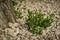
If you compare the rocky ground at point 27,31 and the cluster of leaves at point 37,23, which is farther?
the cluster of leaves at point 37,23

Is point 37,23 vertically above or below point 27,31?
below

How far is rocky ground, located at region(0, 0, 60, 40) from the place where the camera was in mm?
4950

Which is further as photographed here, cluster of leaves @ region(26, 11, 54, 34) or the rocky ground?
cluster of leaves @ region(26, 11, 54, 34)

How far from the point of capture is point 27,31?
5797 mm

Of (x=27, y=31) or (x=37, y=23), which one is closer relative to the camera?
(x=27, y=31)

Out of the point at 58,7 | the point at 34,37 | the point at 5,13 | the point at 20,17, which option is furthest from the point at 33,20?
the point at 58,7

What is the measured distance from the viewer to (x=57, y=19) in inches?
301

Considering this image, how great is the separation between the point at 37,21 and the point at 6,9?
179 cm

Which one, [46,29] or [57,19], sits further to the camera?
[57,19]

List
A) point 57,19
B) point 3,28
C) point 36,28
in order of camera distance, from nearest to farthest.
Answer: point 3,28 → point 36,28 → point 57,19

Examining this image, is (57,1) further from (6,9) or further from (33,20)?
(6,9)

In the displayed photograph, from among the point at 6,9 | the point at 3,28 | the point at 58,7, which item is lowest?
the point at 58,7

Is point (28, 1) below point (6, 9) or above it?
below

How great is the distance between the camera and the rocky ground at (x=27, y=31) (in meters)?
4.95
